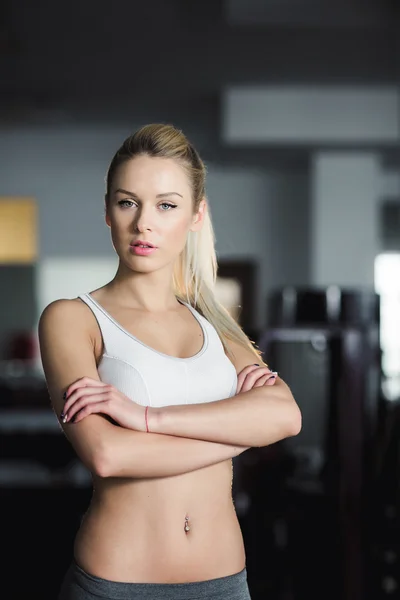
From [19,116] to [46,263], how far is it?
1.33 meters

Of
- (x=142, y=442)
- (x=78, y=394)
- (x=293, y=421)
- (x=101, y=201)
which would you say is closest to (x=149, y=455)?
(x=142, y=442)

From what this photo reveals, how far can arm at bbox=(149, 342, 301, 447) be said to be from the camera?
1.11 metres

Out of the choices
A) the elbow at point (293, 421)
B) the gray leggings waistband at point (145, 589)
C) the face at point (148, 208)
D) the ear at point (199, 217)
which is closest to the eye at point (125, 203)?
the face at point (148, 208)

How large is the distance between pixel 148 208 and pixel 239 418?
312 mm

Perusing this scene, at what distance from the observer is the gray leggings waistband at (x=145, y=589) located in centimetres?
113

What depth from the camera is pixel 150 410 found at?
1110 mm

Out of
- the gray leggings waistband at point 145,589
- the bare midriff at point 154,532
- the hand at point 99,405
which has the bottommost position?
the gray leggings waistband at point 145,589

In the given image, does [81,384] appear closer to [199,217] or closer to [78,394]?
[78,394]

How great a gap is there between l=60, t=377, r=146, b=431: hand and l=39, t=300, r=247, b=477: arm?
1cm

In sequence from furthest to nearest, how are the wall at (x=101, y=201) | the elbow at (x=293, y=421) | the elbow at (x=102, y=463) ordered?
the wall at (x=101, y=201) < the elbow at (x=293, y=421) < the elbow at (x=102, y=463)

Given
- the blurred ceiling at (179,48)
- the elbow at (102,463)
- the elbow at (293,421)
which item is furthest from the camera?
the blurred ceiling at (179,48)

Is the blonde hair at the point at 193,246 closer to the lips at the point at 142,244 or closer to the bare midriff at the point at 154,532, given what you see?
the lips at the point at 142,244

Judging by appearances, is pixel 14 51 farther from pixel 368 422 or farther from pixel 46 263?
pixel 368 422

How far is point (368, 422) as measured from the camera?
2717mm
